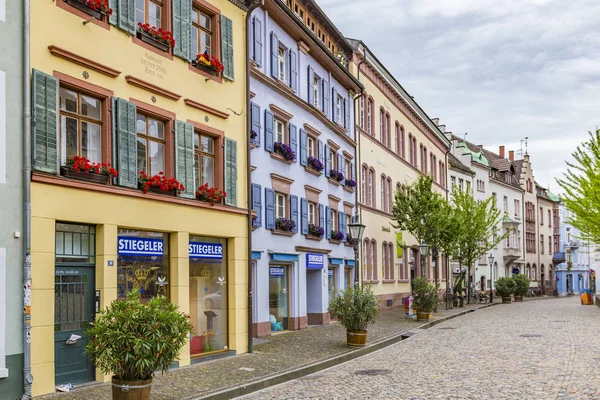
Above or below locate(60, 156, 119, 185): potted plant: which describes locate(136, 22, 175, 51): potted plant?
above

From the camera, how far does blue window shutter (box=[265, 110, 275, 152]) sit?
941 inches

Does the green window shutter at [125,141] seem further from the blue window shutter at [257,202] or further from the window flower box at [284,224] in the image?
the window flower box at [284,224]

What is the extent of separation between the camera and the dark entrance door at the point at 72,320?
13125 millimetres

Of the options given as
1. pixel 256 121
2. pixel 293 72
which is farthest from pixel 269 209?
pixel 293 72

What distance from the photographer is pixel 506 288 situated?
54.7 meters

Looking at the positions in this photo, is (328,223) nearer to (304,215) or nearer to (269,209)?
(304,215)

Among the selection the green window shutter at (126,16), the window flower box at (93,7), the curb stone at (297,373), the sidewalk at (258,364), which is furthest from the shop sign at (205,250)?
the window flower box at (93,7)

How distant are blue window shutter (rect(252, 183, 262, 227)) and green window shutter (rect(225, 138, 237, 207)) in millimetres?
3764

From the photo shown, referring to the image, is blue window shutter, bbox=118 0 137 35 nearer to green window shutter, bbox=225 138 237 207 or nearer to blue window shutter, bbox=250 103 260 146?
green window shutter, bbox=225 138 237 207

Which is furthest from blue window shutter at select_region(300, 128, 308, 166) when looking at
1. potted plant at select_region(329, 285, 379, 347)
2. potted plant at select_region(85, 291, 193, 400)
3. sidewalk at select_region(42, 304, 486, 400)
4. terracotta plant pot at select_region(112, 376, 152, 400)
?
terracotta plant pot at select_region(112, 376, 152, 400)

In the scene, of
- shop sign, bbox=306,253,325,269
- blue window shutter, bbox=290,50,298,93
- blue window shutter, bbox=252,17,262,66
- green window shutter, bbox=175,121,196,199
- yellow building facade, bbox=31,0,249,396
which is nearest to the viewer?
yellow building facade, bbox=31,0,249,396

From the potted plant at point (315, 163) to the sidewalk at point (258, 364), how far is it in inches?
240

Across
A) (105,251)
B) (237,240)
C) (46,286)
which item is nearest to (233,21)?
(237,240)

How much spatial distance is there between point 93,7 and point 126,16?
3.65 feet
